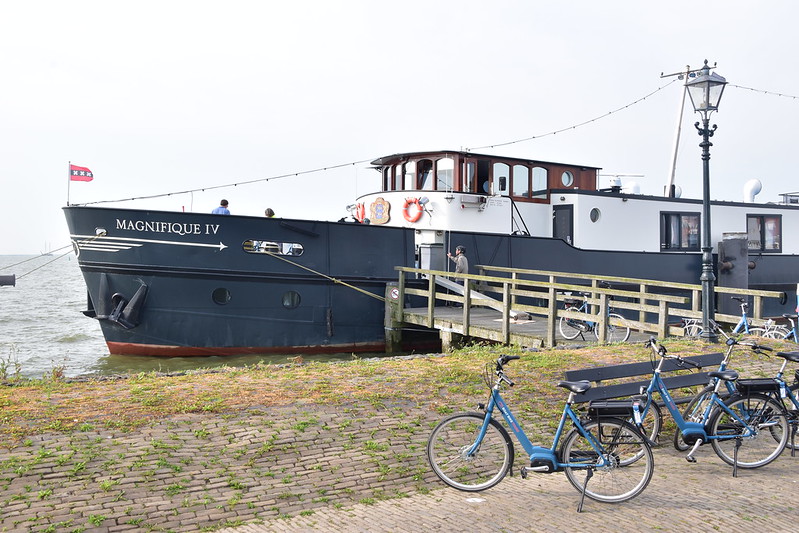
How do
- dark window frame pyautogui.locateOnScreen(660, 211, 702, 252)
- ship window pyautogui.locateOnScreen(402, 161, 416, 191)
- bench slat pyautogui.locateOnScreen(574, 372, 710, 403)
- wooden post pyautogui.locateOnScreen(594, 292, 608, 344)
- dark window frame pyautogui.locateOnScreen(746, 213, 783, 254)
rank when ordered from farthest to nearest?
dark window frame pyautogui.locateOnScreen(746, 213, 783, 254), dark window frame pyautogui.locateOnScreen(660, 211, 702, 252), ship window pyautogui.locateOnScreen(402, 161, 416, 191), wooden post pyautogui.locateOnScreen(594, 292, 608, 344), bench slat pyautogui.locateOnScreen(574, 372, 710, 403)

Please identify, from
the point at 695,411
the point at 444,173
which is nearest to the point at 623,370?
the point at 695,411

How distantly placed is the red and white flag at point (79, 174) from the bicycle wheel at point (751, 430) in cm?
1275

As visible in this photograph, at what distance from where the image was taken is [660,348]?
246 inches

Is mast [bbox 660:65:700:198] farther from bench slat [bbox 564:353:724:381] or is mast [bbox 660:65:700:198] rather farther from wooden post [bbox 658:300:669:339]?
bench slat [bbox 564:353:724:381]

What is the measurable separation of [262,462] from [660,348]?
3.52m

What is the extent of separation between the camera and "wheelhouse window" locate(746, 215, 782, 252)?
22.6 m

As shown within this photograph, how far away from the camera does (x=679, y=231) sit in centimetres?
2055

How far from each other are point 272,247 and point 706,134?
331 inches

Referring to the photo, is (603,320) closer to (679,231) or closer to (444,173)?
(444,173)

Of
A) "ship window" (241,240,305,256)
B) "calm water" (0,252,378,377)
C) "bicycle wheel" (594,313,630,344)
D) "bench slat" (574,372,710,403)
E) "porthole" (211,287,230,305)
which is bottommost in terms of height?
"calm water" (0,252,378,377)

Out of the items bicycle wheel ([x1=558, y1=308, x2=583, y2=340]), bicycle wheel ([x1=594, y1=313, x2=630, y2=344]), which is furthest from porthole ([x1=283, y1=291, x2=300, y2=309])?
bicycle wheel ([x1=594, y1=313, x2=630, y2=344])

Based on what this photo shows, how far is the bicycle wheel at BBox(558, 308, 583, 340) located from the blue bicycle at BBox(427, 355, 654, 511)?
24.1 ft

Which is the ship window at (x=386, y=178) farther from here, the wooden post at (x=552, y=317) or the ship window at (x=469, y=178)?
the wooden post at (x=552, y=317)

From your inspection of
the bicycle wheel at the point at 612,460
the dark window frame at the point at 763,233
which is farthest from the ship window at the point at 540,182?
the bicycle wheel at the point at 612,460
